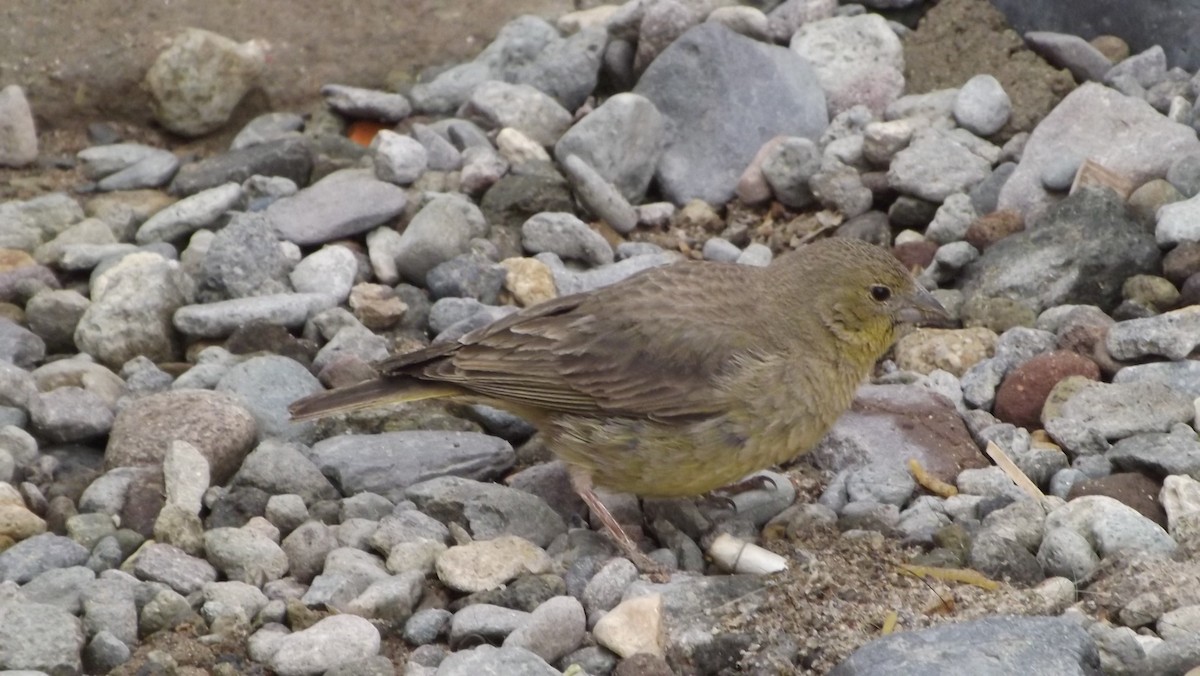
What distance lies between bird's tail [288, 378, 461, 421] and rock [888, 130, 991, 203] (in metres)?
2.67

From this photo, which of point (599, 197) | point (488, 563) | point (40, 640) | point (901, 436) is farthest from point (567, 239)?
point (40, 640)

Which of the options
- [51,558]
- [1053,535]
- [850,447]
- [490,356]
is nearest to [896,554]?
[1053,535]

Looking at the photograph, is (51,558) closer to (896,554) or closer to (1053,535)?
(896,554)

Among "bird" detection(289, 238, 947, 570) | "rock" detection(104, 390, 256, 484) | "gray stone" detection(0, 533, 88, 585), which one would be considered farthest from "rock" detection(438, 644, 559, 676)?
"rock" detection(104, 390, 256, 484)

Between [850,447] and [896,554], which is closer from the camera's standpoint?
[896,554]

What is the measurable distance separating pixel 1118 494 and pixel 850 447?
38.8 inches

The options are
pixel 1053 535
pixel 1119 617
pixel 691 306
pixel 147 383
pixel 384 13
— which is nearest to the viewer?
pixel 1119 617

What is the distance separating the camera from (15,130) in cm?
827

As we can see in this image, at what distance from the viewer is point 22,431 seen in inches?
241

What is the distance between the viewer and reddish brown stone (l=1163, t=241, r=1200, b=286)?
669 centimetres

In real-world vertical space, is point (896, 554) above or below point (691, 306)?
below

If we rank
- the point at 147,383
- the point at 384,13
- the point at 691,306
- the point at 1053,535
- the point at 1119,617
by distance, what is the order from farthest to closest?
the point at 384,13, the point at 147,383, the point at 691,306, the point at 1053,535, the point at 1119,617

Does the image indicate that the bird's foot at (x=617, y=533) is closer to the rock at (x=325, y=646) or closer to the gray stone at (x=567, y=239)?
the rock at (x=325, y=646)

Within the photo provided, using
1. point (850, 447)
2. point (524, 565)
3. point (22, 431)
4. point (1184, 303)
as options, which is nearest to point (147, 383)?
point (22, 431)
